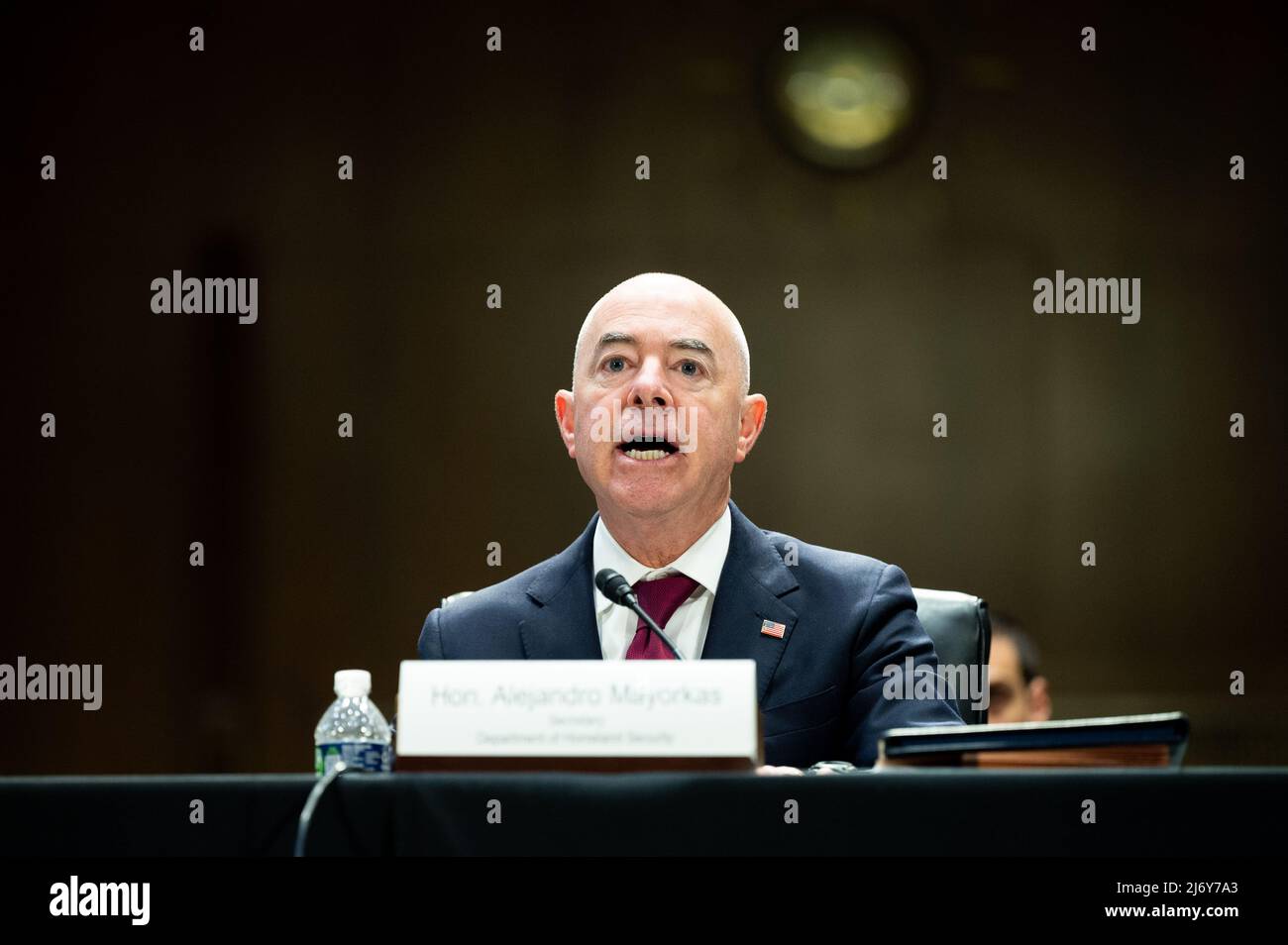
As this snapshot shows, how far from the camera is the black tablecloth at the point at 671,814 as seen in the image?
1.11m

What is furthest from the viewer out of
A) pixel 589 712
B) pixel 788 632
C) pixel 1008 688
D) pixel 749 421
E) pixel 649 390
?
pixel 1008 688

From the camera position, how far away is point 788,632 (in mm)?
2006

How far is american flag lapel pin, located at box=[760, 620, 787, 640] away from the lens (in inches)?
78.8

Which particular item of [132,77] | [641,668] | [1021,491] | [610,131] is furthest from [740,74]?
[641,668]

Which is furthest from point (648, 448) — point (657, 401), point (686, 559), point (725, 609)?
point (725, 609)

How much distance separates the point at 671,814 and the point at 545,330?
3267mm

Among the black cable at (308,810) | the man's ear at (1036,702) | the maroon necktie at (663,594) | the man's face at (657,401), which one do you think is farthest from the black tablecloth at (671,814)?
the man's ear at (1036,702)

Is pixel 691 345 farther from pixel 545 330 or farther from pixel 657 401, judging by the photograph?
pixel 545 330

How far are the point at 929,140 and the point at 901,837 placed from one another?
3.56 m

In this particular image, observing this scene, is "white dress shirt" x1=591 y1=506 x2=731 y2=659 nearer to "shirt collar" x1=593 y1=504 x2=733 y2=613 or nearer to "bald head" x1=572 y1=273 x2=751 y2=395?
"shirt collar" x1=593 y1=504 x2=733 y2=613

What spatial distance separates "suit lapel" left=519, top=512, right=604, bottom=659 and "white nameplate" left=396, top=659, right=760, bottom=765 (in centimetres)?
72

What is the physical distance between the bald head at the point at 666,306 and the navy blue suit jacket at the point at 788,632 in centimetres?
26
